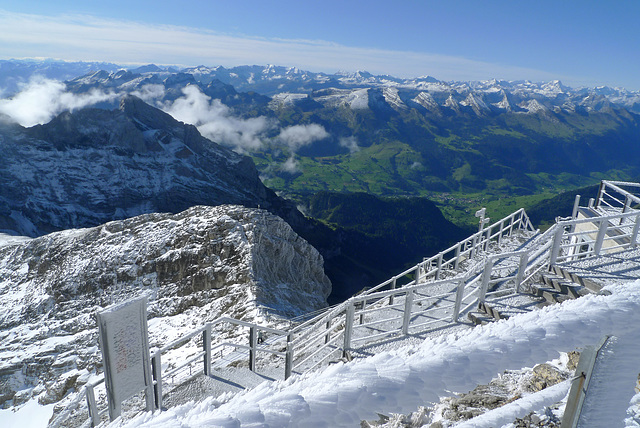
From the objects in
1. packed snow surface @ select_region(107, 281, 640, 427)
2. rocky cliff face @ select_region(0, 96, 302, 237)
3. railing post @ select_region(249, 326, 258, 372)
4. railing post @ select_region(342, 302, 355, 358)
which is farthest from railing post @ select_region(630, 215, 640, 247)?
rocky cliff face @ select_region(0, 96, 302, 237)

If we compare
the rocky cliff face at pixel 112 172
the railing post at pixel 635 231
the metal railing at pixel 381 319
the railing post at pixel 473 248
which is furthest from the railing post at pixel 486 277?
the rocky cliff face at pixel 112 172

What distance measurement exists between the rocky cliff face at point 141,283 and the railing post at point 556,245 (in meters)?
14.0

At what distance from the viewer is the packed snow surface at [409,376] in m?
2.53

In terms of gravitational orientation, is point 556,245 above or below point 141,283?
above

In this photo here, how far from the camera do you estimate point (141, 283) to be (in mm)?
30422

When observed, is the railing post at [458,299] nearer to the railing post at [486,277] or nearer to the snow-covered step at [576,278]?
the railing post at [486,277]

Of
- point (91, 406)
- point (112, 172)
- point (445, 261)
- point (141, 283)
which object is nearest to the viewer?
point (91, 406)

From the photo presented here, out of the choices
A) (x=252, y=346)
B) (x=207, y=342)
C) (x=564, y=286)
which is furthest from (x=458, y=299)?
(x=207, y=342)

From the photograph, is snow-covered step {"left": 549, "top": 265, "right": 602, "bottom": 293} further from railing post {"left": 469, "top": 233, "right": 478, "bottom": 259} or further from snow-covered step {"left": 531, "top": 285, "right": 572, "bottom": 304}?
railing post {"left": 469, "top": 233, "right": 478, "bottom": 259}

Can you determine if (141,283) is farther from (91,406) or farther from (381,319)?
(381,319)

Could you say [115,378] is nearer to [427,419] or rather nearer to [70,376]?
[427,419]

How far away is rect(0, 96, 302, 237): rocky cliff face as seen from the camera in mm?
88375

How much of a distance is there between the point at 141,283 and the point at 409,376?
31435mm

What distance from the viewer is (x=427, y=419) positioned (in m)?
4.30
